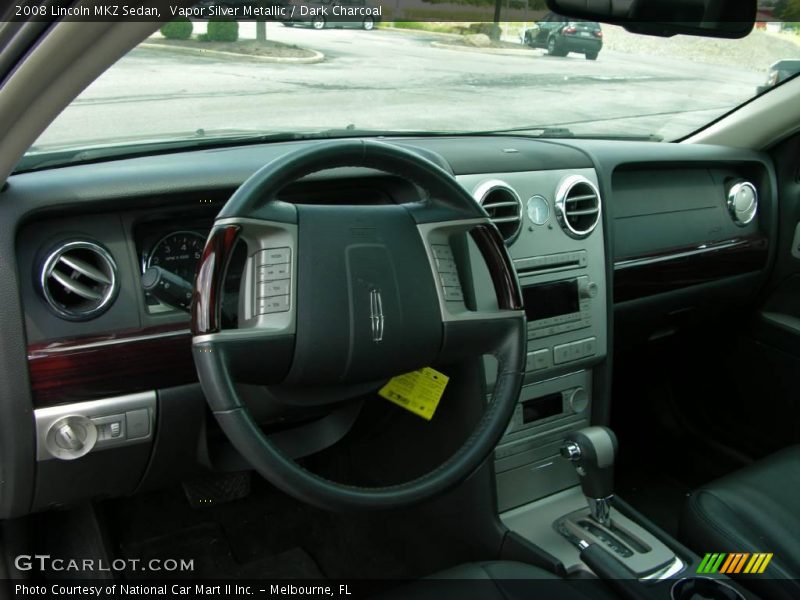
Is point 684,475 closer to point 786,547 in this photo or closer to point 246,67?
point 786,547

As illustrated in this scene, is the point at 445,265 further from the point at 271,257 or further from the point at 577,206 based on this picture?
the point at 577,206

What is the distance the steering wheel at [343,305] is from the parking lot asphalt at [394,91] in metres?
0.44

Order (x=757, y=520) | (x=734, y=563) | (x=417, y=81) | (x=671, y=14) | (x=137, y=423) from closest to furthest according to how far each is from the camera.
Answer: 1. (x=671, y=14)
2. (x=137, y=423)
3. (x=734, y=563)
4. (x=757, y=520)
5. (x=417, y=81)

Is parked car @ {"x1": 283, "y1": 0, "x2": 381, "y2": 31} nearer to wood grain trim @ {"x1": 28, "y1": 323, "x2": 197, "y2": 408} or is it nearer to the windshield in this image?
the windshield

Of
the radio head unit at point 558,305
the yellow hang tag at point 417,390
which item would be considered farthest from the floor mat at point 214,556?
the radio head unit at point 558,305

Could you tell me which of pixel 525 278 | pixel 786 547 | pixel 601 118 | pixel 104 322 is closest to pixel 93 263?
pixel 104 322

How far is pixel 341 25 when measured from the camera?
2.07 meters

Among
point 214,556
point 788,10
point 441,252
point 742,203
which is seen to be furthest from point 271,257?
point 742,203

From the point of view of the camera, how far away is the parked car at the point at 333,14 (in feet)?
5.91

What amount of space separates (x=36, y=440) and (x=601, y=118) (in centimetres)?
217

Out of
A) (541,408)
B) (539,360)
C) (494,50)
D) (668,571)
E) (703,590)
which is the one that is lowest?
(668,571)

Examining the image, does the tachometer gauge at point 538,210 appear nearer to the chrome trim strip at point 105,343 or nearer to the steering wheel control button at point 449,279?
the steering wheel control button at point 449,279

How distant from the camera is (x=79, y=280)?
5.46 ft

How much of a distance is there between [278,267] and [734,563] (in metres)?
1.31
